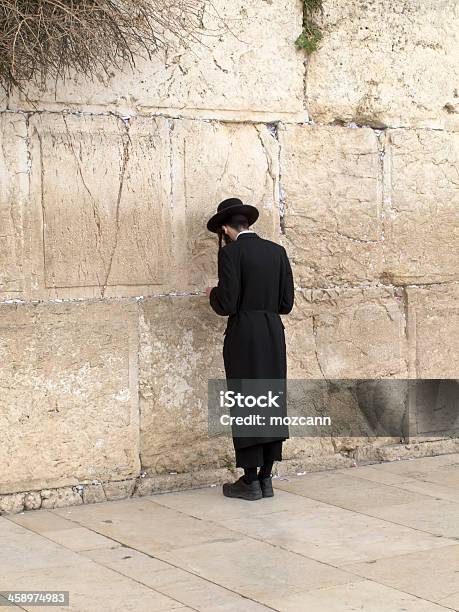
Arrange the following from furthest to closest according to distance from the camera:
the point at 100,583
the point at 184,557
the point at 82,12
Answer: the point at 82,12 < the point at 184,557 < the point at 100,583

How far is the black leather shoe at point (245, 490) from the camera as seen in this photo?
597 centimetres

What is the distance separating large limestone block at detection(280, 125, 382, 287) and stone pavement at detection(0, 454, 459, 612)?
1369 mm

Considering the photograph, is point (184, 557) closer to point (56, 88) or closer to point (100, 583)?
point (100, 583)

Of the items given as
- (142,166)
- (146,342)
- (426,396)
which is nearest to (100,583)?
(146,342)

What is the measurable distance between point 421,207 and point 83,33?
108 inches

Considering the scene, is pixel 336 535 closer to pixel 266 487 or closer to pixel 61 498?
pixel 266 487

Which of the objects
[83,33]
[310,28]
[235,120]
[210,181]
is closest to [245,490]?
[210,181]

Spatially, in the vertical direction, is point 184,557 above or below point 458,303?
below

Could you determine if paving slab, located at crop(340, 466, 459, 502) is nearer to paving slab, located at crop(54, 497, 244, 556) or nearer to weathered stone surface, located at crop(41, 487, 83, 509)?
Answer: paving slab, located at crop(54, 497, 244, 556)

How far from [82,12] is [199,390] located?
2.31 meters

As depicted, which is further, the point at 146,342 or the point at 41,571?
the point at 146,342

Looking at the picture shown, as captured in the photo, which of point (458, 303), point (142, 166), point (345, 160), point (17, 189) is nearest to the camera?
point (17, 189)

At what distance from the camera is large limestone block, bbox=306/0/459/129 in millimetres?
6699

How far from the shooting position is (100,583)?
14.6 ft
